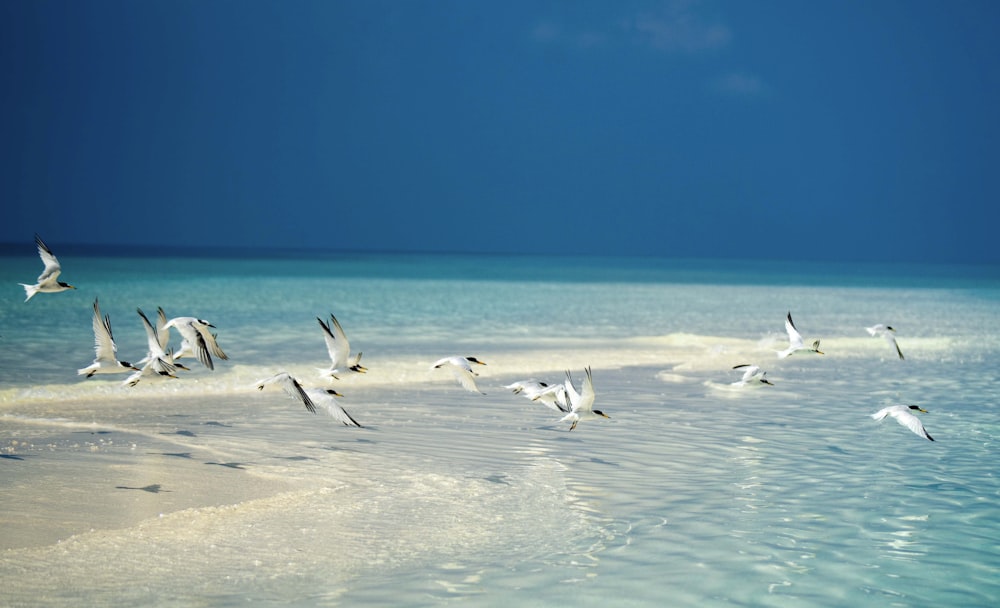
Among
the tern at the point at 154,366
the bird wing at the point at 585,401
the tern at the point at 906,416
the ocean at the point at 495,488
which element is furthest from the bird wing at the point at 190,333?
the tern at the point at 906,416

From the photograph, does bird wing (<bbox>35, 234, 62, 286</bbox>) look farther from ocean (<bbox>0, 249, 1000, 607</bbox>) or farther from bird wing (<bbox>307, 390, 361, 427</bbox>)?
bird wing (<bbox>307, 390, 361, 427</bbox>)

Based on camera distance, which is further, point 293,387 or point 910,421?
point 910,421

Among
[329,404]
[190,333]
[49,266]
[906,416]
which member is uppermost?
[49,266]

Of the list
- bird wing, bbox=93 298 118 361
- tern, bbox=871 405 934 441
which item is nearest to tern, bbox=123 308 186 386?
bird wing, bbox=93 298 118 361

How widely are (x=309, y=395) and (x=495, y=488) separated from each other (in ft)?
8.26

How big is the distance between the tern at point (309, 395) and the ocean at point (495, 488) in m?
0.53

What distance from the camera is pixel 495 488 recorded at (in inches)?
370

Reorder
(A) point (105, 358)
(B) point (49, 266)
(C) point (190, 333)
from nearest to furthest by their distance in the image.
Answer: (C) point (190, 333)
(A) point (105, 358)
(B) point (49, 266)

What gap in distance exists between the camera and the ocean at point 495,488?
268 inches

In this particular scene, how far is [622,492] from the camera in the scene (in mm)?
9242

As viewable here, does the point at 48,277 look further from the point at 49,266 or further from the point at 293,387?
the point at 293,387

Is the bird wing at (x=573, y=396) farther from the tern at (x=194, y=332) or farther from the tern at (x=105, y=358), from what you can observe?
the tern at (x=105, y=358)

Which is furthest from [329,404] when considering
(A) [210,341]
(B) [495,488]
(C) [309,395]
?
(A) [210,341]

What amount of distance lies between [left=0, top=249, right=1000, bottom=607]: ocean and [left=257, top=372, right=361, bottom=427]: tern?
0.53 metres
